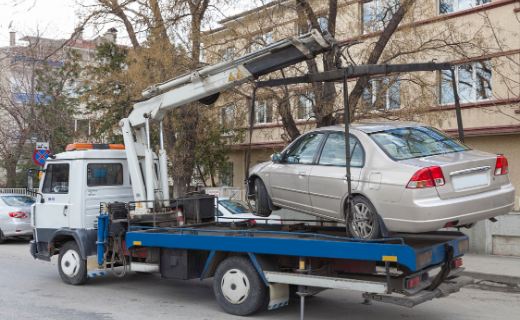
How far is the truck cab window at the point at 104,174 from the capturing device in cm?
874

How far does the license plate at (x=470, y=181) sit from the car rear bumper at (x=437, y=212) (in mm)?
115

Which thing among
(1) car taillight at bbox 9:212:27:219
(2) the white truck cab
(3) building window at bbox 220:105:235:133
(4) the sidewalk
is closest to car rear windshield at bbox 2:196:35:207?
(1) car taillight at bbox 9:212:27:219

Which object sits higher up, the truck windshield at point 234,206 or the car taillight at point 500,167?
the car taillight at point 500,167

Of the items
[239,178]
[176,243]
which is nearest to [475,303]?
[176,243]

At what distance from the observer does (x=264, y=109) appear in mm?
13250

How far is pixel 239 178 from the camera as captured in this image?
2297 cm

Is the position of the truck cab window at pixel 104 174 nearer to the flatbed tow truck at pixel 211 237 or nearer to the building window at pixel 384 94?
the flatbed tow truck at pixel 211 237

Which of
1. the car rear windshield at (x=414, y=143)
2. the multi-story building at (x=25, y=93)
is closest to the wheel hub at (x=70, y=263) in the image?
the car rear windshield at (x=414, y=143)

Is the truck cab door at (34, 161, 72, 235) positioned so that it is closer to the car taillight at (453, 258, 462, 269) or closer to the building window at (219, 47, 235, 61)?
the building window at (219, 47, 235, 61)

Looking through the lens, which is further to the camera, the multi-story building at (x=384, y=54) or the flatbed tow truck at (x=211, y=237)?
the multi-story building at (x=384, y=54)

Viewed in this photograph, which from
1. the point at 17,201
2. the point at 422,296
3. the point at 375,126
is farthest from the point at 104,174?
the point at 17,201

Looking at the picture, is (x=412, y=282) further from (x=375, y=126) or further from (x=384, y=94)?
(x=384, y=94)

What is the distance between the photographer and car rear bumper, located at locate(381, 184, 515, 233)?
5.33m

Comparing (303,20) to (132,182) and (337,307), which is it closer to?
(132,182)
